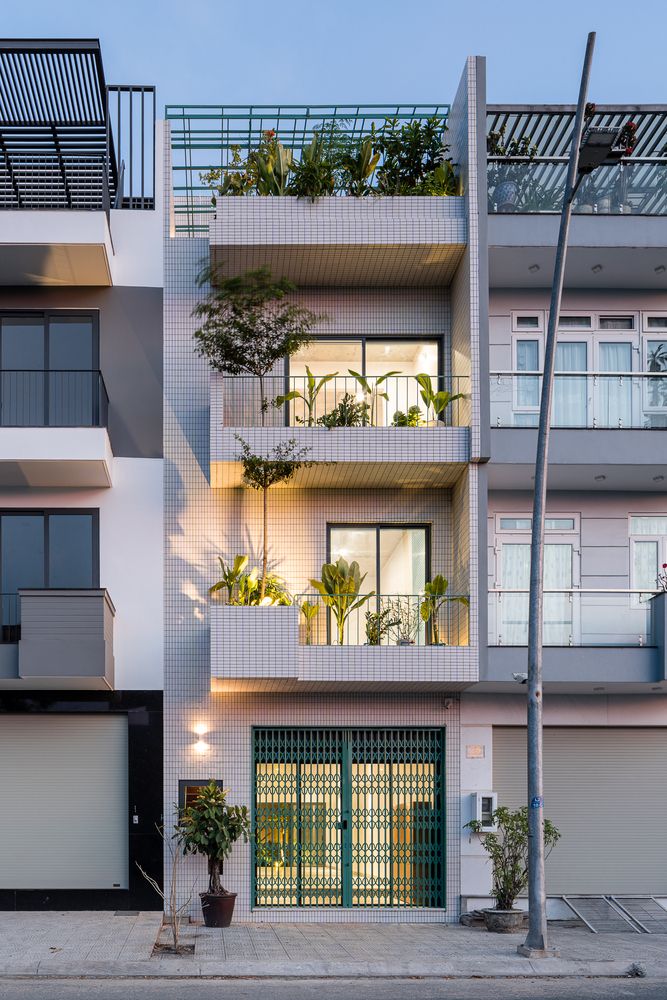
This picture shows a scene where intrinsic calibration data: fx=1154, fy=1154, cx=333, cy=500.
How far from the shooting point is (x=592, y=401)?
18094 millimetres

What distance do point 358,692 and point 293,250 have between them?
23.4ft

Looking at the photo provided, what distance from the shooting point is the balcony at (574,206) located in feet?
59.2

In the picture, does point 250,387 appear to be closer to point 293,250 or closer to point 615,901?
point 293,250

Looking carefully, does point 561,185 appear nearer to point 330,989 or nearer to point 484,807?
point 484,807

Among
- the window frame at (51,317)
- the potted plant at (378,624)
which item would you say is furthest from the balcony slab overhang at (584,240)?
the window frame at (51,317)

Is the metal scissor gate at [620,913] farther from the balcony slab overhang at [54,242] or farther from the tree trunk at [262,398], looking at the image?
the balcony slab overhang at [54,242]

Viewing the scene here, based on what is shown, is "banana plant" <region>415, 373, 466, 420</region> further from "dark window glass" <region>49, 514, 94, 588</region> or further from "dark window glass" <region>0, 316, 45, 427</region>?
"dark window glass" <region>0, 316, 45, 427</region>

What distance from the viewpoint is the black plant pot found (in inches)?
663

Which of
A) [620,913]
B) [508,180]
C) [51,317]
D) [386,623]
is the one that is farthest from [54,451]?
[620,913]

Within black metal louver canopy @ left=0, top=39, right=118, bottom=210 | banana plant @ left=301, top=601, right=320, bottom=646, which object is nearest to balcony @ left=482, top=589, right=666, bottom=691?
banana plant @ left=301, top=601, right=320, bottom=646

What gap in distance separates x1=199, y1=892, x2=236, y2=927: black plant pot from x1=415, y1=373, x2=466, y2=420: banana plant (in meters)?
8.04

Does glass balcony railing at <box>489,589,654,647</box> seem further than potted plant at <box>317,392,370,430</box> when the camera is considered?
No

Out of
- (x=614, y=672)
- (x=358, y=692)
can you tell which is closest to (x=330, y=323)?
(x=358, y=692)

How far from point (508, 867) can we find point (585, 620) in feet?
12.7
